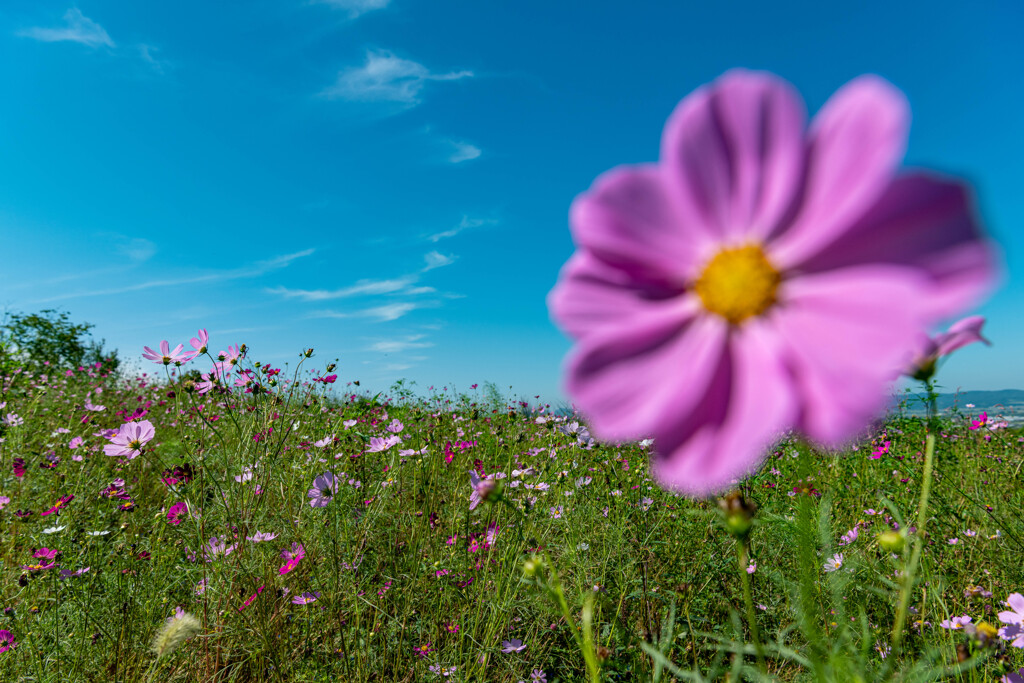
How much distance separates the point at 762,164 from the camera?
1.02ft

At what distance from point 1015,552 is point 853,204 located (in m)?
2.43

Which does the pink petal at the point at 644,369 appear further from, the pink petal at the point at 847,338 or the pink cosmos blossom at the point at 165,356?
the pink cosmos blossom at the point at 165,356

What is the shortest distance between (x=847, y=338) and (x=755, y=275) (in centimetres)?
7

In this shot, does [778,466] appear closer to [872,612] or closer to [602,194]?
[872,612]

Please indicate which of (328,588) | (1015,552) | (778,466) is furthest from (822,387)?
(778,466)

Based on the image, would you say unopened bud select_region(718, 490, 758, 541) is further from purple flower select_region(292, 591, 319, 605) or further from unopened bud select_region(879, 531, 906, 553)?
purple flower select_region(292, 591, 319, 605)

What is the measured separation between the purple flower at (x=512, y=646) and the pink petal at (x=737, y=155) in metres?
1.59

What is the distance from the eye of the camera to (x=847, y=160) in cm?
27

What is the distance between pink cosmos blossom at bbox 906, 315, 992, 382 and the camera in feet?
1.29

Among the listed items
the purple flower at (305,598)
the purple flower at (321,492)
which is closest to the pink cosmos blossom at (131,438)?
the purple flower at (321,492)

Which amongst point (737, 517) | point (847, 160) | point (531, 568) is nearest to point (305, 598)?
point (531, 568)

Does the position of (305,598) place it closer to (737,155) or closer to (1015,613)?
(737,155)

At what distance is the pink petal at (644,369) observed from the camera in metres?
0.27

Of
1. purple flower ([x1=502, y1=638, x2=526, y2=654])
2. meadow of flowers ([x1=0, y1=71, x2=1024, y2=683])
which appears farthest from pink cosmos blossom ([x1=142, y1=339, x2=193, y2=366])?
purple flower ([x1=502, y1=638, x2=526, y2=654])
